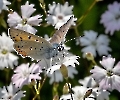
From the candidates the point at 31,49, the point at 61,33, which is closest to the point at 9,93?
the point at 31,49

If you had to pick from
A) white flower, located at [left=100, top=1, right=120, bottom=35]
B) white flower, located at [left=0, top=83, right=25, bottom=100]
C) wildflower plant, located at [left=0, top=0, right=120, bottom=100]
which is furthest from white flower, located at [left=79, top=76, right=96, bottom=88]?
white flower, located at [left=100, top=1, right=120, bottom=35]

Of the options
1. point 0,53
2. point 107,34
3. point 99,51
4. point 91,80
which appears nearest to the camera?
point 91,80

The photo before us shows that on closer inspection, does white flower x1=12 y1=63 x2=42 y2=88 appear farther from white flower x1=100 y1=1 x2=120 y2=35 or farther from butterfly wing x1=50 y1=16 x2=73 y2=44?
white flower x1=100 y1=1 x2=120 y2=35

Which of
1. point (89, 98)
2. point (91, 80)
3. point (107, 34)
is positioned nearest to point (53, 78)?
point (91, 80)

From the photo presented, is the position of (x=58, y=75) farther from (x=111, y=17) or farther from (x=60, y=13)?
(x=111, y=17)

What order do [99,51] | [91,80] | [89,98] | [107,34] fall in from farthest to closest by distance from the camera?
1. [107,34]
2. [99,51]
3. [91,80]
4. [89,98]

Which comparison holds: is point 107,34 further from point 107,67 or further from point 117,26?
point 107,67

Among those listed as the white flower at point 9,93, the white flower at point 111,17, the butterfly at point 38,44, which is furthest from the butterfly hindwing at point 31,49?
the white flower at point 111,17

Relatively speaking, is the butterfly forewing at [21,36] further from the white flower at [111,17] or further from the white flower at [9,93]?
the white flower at [111,17]
